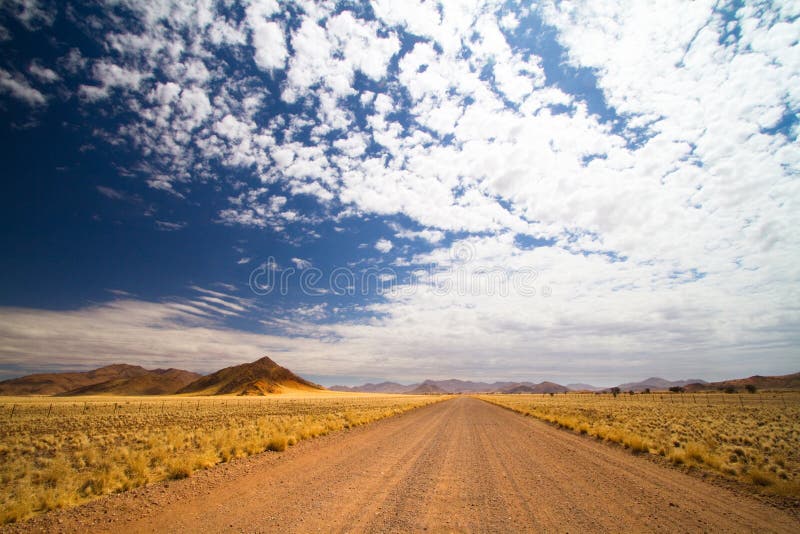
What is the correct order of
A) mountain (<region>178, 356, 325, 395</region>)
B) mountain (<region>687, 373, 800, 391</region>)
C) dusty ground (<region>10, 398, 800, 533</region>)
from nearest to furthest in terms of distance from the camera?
1. dusty ground (<region>10, 398, 800, 533</region>)
2. mountain (<region>687, 373, 800, 391</region>)
3. mountain (<region>178, 356, 325, 395</region>)

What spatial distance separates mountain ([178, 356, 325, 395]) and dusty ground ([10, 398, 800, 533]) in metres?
139

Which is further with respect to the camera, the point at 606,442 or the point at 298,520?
the point at 606,442

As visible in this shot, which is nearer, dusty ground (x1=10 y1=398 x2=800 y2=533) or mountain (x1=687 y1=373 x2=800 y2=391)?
dusty ground (x1=10 y1=398 x2=800 y2=533)

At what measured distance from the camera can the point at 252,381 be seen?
154 metres

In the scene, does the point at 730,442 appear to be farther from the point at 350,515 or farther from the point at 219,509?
the point at 219,509

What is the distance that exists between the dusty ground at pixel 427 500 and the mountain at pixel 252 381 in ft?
456

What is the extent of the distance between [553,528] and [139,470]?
931 centimetres

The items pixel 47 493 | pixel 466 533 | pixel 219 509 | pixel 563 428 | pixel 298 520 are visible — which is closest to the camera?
pixel 466 533

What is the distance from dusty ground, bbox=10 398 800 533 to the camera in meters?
5.61

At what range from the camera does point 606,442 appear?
15211 mm

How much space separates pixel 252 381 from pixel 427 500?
6567 inches

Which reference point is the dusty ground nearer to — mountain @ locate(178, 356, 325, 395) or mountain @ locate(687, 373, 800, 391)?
mountain @ locate(178, 356, 325, 395)

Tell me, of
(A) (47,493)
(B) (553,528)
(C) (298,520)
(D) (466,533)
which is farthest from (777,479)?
(A) (47,493)

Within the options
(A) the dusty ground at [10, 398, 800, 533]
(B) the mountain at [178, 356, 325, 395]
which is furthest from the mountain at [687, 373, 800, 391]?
(B) the mountain at [178, 356, 325, 395]
